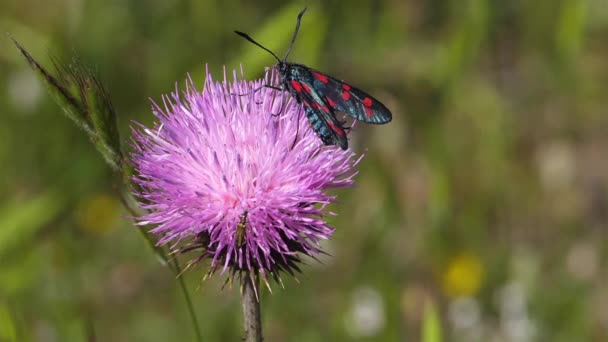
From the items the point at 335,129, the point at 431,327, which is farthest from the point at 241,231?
the point at 431,327

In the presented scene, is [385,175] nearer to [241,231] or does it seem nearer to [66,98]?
[241,231]

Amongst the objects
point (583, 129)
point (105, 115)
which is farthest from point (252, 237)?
point (583, 129)

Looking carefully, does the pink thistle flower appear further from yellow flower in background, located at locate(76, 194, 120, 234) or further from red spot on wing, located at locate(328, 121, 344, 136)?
yellow flower in background, located at locate(76, 194, 120, 234)

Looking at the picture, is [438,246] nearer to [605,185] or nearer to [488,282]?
[488,282]

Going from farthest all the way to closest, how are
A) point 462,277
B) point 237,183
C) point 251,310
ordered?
1. point 462,277
2. point 237,183
3. point 251,310

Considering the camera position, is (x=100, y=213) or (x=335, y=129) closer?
(x=335, y=129)

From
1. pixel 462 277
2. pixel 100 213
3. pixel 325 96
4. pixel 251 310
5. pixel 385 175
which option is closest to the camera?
pixel 251 310
